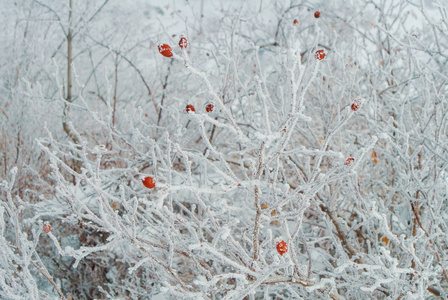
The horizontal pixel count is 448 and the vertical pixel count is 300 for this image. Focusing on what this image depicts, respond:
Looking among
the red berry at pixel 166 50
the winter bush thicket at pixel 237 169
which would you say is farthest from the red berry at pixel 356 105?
the red berry at pixel 166 50

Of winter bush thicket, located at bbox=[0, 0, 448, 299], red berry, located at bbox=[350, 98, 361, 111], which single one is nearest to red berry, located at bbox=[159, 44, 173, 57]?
winter bush thicket, located at bbox=[0, 0, 448, 299]

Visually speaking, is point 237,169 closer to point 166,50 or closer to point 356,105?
point 356,105

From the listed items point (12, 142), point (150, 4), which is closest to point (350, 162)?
point (12, 142)

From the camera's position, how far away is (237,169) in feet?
16.8

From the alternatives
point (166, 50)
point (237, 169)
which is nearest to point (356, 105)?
point (166, 50)

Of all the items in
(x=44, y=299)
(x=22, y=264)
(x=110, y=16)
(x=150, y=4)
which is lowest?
(x=44, y=299)

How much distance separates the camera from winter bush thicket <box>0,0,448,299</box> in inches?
49.7

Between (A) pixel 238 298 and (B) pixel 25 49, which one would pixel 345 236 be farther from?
(B) pixel 25 49

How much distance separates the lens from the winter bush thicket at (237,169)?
1262mm

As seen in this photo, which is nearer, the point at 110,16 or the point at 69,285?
the point at 69,285

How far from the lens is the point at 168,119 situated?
5.32 meters

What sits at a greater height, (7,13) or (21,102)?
(7,13)

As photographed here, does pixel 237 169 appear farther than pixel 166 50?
Yes

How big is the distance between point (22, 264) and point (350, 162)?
5.09ft
